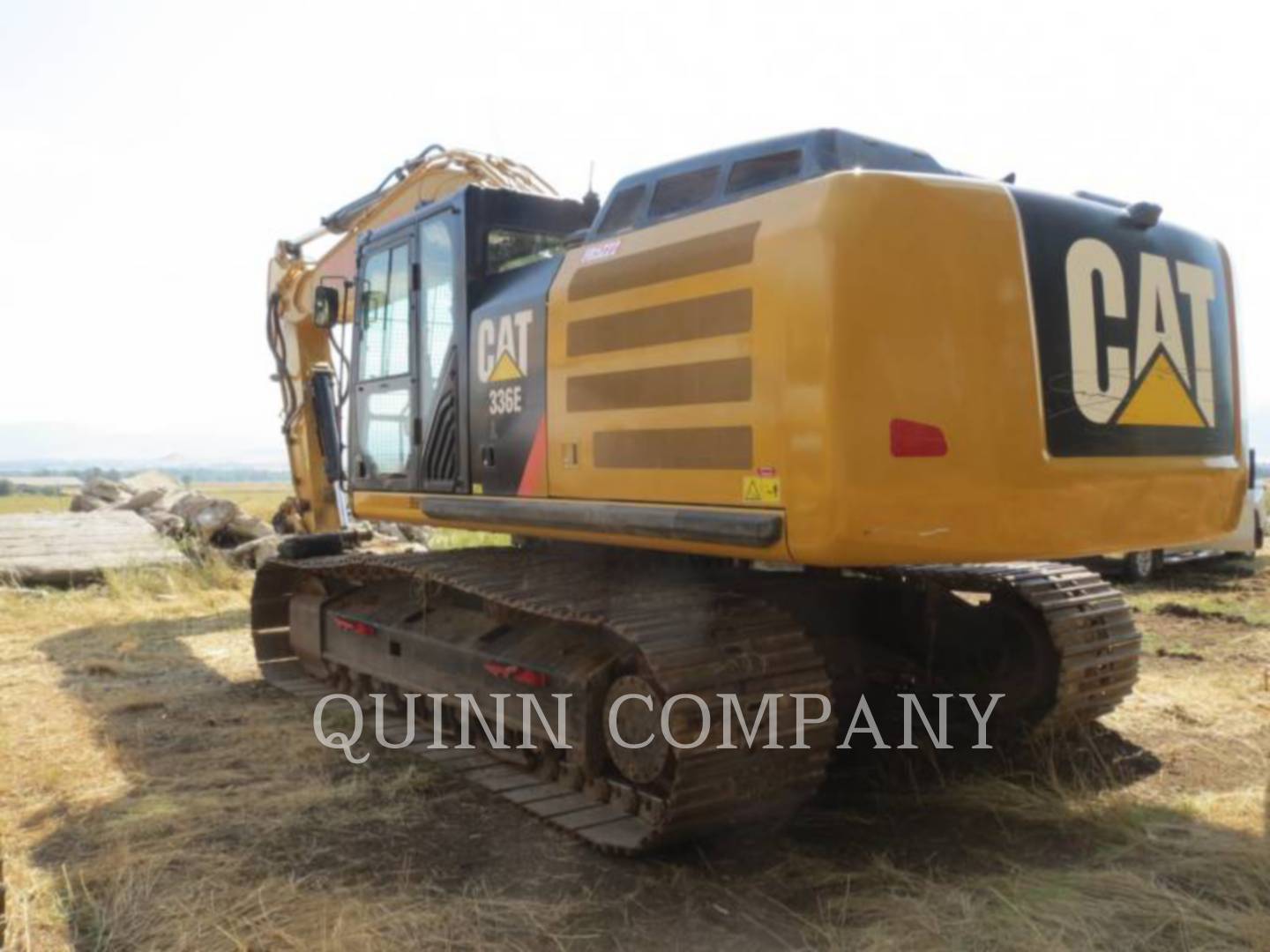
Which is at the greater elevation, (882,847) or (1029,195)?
(1029,195)

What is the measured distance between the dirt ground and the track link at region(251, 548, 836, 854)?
137 mm

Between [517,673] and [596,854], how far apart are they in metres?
0.88

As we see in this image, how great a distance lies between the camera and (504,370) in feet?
16.9

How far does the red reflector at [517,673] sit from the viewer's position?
4.78 m

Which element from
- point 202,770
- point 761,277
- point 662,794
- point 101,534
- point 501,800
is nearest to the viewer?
point 761,277

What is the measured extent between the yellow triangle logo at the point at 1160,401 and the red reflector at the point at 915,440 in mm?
824

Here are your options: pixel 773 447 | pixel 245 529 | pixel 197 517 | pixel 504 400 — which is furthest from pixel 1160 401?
pixel 197 517

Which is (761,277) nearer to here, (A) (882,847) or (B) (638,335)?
(B) (638,335)

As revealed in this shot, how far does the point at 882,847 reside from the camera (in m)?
4.42

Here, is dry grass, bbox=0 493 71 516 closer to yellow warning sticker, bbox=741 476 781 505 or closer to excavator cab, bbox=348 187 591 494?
excavator cab, bbox=348 187 591 494

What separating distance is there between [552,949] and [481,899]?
0.41 metres

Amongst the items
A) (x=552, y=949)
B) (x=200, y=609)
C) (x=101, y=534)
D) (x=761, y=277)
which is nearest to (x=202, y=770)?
(x=552, y=949)

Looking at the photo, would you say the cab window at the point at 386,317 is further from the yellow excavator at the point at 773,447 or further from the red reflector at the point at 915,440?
the red reflector at the point at 915,440

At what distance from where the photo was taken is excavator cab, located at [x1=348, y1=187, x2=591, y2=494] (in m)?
5.09
